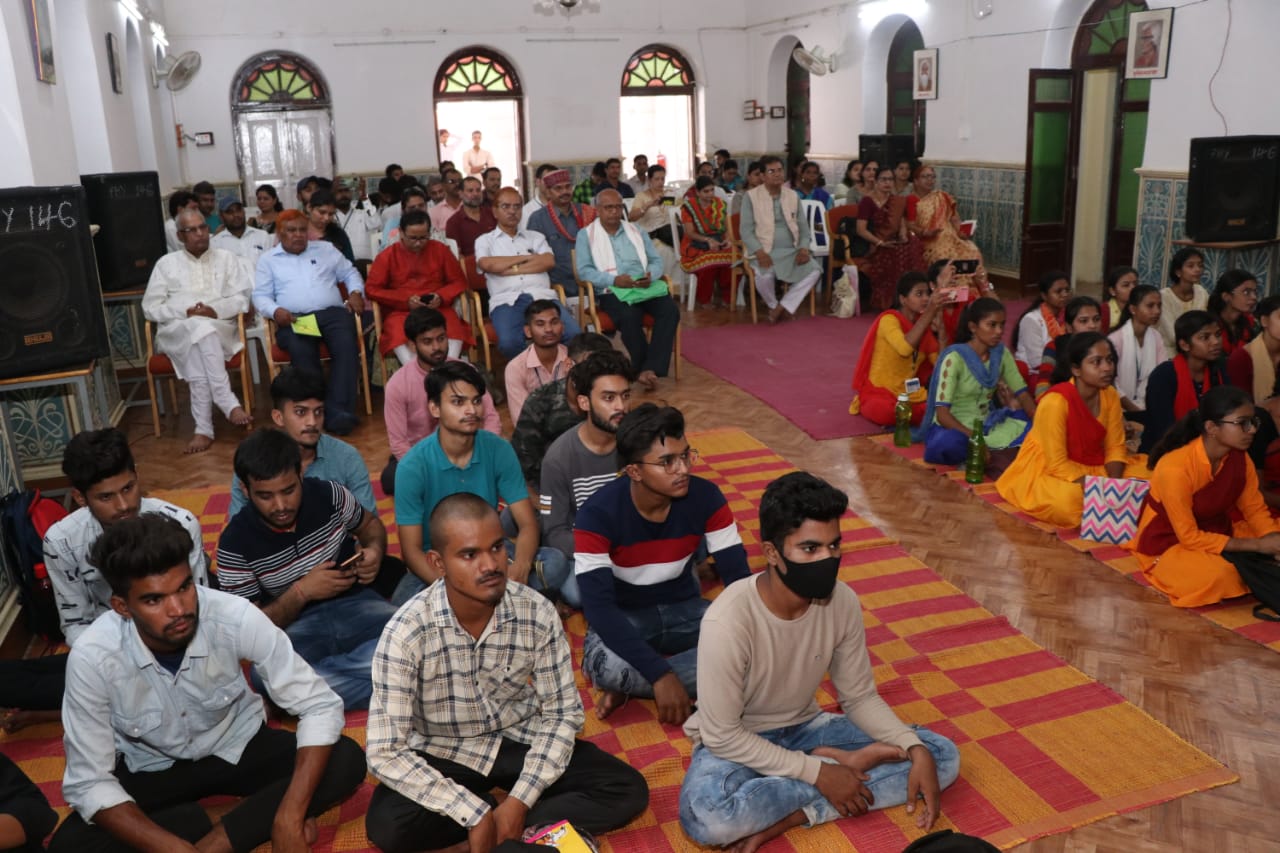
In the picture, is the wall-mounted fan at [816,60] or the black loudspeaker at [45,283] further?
the wall-mounted fan at [816,60]

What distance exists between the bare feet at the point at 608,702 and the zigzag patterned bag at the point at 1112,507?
2.14 m

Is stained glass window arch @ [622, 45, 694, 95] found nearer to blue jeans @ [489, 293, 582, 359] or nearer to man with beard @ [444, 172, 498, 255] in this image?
man with beard @ [444, 172, 498, 255]

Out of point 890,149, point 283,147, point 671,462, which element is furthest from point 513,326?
point 283,147

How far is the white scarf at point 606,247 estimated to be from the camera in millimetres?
6906

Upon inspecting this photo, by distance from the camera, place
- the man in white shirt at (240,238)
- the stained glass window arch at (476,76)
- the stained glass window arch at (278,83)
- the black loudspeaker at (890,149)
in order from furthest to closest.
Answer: the stained glass window arch at (476,76)
the stained glass window arch at (278,83)
the black loudspeaker at (890,149)
the man in white shirt at (240,238)

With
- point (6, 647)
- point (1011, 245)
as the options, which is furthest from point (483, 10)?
point (6, 647)

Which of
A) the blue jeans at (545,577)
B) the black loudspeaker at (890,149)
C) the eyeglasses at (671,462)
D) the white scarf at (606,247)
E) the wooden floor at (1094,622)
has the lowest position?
the wooden floor at (1094,622)

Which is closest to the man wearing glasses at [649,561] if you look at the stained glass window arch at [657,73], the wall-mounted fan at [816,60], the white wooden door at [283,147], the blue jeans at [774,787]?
the blue jeans at [774,787]

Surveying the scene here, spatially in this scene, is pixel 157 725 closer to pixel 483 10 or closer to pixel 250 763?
pixel 250 763

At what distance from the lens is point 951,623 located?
11.6 ft

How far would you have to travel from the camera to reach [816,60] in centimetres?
1238

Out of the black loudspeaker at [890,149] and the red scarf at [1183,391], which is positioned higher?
the black loudspeaker at [890,149]

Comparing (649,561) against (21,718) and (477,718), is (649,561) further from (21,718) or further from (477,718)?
(21,718)

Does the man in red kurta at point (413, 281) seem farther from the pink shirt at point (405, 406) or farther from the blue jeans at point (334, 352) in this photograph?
the pink shirt at point (405, 406)
